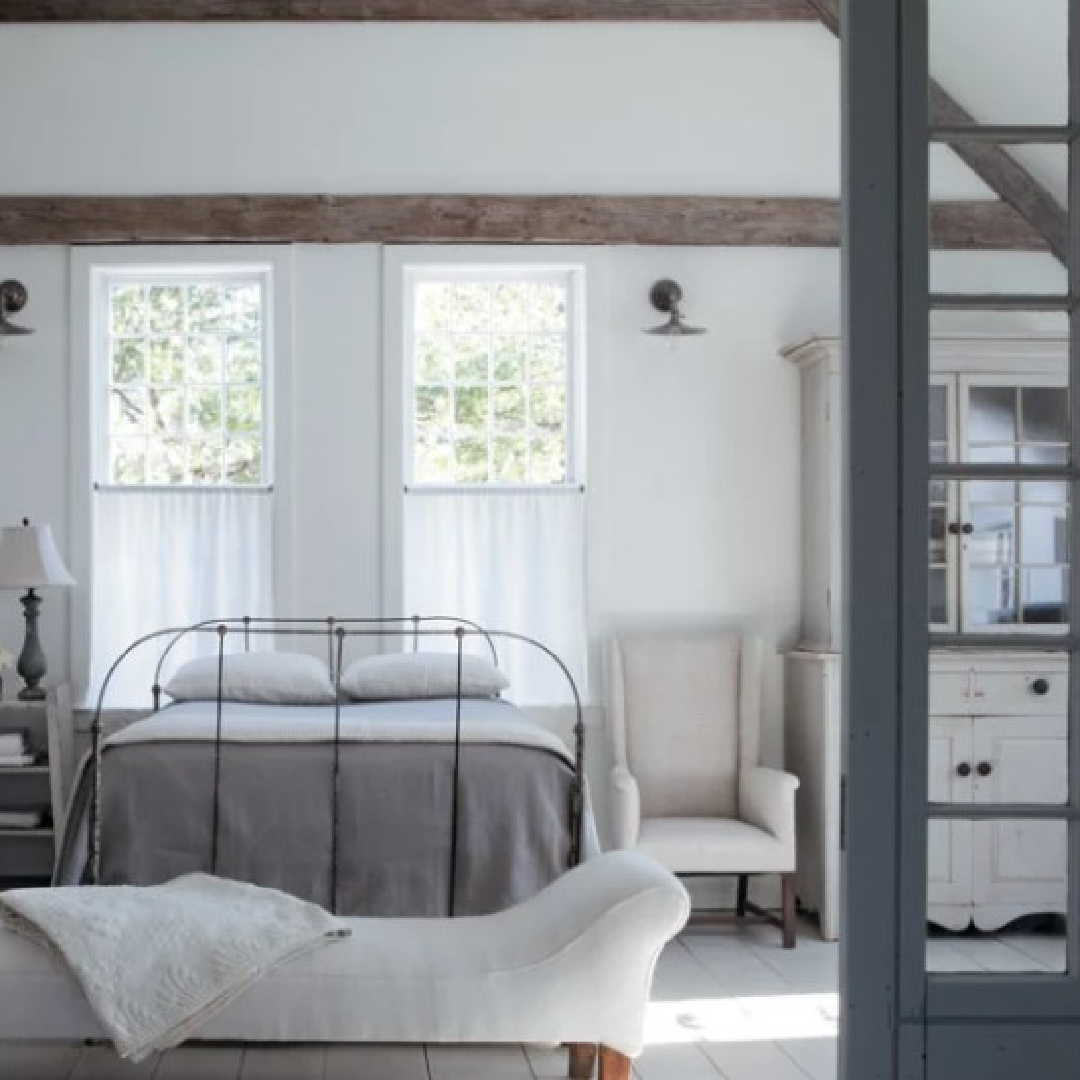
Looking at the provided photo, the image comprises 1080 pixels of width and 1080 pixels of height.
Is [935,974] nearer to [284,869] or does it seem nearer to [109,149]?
[284,869]

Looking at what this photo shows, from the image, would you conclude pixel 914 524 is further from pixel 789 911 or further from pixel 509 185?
pixel 509 185

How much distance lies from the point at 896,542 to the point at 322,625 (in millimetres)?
4265

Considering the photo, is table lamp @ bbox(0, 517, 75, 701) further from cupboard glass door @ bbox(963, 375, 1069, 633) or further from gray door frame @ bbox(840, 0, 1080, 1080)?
gray door frame @ bbox(840, 0, 1080, 1080)

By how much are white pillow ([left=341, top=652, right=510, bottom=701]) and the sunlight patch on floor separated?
1.23 m

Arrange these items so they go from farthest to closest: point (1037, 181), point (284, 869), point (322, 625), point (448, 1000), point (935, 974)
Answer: point (322, 625)
point (284, 869)
point (448, 1000)
point (1037, 181)
point (935, 974)

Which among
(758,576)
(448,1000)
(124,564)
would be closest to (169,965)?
(448,1000)

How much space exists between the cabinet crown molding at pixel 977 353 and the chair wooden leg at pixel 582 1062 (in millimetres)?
1893

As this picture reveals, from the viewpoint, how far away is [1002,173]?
291 centimetres

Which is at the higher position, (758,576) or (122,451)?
(122,451)

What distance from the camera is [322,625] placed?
20.5ft

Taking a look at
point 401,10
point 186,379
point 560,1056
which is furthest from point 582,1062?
point 401,10

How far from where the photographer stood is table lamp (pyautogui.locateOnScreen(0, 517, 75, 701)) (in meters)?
5.78

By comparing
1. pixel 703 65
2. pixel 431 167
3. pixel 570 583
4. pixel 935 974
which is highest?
pixel 703 65

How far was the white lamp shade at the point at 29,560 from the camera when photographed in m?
5.77
